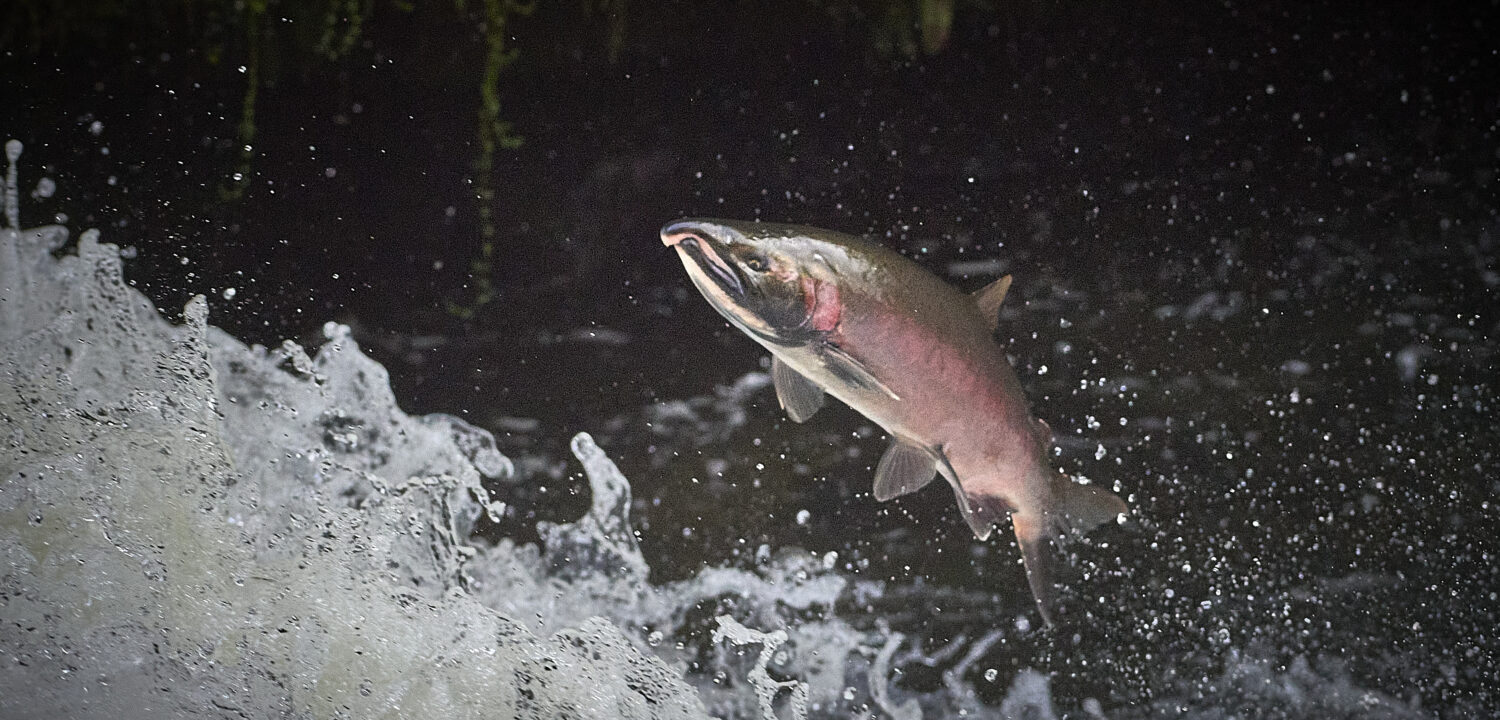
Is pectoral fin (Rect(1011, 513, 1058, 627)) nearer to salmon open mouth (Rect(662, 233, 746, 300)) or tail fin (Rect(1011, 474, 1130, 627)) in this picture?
tail fin (Rect(1011, 474, 1130, 627))

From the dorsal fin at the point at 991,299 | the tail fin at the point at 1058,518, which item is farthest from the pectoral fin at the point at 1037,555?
the dorsal fin at the point at 991,299

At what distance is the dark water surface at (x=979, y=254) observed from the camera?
946 mm

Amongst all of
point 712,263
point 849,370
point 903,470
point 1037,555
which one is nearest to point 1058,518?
point 1037,555

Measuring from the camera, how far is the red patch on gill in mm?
778

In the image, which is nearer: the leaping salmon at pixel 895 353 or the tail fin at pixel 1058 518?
the leaping salmon at pixel 895 353

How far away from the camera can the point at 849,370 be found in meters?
0.79

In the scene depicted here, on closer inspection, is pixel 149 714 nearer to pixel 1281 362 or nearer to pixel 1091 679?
pixel 1091 679

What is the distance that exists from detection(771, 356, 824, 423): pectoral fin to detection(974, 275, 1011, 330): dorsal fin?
14 cm

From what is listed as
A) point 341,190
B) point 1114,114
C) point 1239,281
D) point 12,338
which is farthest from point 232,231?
point 1239,281

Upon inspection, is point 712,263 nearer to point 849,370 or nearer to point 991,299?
point 849,370

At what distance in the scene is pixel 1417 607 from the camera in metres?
1.04

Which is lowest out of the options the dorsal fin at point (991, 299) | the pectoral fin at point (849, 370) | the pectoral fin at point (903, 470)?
the pectoral fin at point (903, 470)

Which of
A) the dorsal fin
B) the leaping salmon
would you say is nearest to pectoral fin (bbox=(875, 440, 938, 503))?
the leaping salmon

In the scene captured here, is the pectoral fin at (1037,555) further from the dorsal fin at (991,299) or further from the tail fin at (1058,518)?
the dorsal fin at (991,299)
